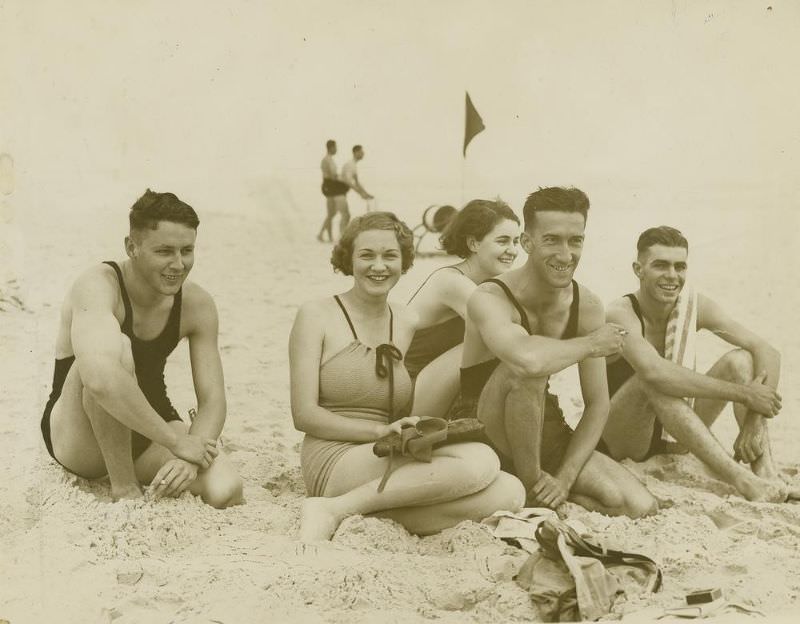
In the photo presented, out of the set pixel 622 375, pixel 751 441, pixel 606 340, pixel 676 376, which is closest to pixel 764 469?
pixel 751 441

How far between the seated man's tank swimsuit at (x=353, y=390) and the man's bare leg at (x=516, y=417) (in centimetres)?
38

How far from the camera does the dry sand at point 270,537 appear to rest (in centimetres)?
387

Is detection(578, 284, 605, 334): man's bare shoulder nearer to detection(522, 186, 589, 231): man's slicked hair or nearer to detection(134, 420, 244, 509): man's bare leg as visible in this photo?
detection(522, 186, 589, 231): man's slicked hair

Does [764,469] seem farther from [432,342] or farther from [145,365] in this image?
[145,365]

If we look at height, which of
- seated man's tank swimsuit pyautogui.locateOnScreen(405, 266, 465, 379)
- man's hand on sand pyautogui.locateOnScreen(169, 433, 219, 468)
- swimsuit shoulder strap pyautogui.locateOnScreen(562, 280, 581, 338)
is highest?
swimsuit shoulder strap pyautogui.locateOnScreen(562, 280, 581, 338)

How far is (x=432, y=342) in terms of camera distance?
493cm

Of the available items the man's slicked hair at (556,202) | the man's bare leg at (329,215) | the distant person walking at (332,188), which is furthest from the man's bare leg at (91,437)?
the man's slicked hair at (556,202)

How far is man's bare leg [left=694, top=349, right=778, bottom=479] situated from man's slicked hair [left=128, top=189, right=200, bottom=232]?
97.9 inches

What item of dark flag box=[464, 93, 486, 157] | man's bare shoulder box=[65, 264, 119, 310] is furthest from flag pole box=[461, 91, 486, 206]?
man's bare shoulder box=[65, 264, 119, 310]

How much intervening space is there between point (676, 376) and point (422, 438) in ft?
4.55

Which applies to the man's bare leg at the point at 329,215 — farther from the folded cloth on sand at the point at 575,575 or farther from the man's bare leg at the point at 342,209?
the folded cloth on sand at the point at 575,575

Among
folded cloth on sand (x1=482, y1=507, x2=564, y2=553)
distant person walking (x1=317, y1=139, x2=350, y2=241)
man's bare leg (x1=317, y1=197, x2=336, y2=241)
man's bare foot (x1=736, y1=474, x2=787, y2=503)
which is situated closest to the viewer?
folded cloth on sand (x1=482, y1=507, x2=564, y2=553)

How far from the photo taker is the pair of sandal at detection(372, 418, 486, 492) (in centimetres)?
425

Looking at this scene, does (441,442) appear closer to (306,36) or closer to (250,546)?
(250,546)
